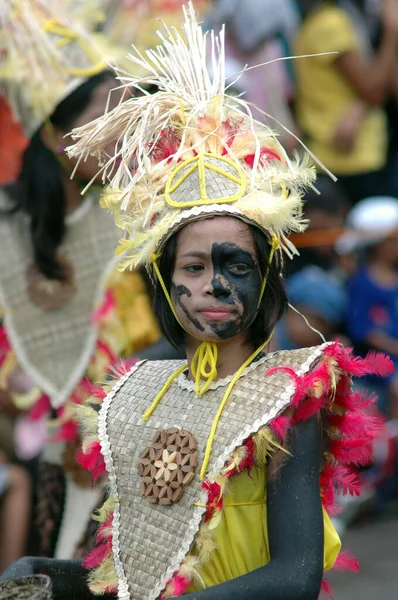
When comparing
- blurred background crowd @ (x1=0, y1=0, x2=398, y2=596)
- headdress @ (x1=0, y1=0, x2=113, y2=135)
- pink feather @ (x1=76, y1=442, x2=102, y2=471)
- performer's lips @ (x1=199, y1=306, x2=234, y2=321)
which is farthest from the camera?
blurred background crowd @ (x1=0, y1=0, x2=398, y2=596)

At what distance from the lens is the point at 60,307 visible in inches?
181

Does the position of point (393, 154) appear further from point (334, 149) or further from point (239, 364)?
point (239, 364)

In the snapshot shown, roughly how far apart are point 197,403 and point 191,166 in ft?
1.81

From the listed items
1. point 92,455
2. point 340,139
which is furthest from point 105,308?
point 340,139

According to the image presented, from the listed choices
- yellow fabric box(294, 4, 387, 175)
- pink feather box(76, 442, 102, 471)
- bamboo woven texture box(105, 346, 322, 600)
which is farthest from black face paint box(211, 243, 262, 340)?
yellow fabric box(294, 4, 387, 175)

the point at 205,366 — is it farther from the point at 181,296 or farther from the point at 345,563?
the point at 345,563

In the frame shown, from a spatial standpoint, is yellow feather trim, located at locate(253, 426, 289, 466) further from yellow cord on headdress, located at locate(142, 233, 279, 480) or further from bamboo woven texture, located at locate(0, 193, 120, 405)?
bamboo woven texture, located at locate(0, 193, 120, 405)

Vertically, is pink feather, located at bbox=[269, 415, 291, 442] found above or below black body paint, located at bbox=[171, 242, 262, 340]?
below

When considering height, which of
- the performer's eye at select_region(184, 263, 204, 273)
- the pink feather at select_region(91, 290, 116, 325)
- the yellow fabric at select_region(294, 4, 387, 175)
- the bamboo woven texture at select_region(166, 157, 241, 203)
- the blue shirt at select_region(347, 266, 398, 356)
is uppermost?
the bamboo woven texture at select_region(166, 157, 241, 203)

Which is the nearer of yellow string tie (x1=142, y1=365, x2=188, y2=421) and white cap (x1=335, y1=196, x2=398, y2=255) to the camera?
A: yellow string tie (x1=142, y1=365, x2=188, y2=421)

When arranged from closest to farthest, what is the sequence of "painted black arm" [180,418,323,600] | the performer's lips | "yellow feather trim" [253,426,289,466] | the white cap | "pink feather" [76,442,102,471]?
"painted black arm" [180,418,323,600] → "yellow feather trim" [253,426,289,466] → the performer's lips → "pink feather" [76,442,102,471] → the white cap

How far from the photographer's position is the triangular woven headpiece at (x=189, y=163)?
2773 mm

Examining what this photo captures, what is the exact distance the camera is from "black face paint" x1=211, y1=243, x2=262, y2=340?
2713mm

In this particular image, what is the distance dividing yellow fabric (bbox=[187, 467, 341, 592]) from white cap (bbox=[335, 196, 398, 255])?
408 cm
